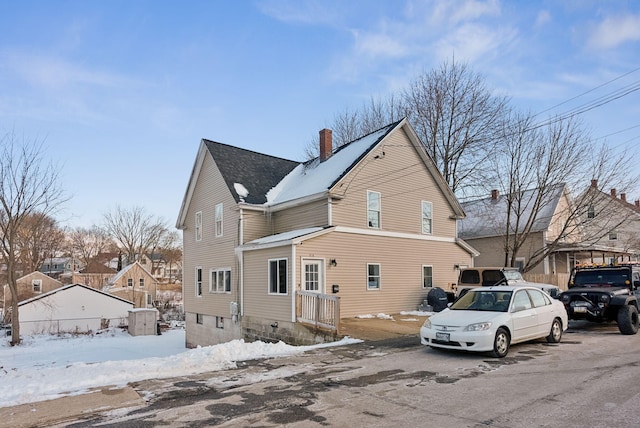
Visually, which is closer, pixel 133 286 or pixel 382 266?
pixel 382 266

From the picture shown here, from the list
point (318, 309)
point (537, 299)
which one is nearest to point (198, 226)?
point (318, 309)

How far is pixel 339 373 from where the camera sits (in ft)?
25.8

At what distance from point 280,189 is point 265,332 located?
24.6 ft

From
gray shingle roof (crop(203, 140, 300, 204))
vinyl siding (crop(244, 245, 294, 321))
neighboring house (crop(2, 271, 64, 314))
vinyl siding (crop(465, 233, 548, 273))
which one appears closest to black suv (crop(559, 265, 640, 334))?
vinyl siding (crop(244, 245, 294, 321))

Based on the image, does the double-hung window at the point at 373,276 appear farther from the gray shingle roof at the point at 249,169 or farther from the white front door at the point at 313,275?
the gray shingle roof at the point at 249,169

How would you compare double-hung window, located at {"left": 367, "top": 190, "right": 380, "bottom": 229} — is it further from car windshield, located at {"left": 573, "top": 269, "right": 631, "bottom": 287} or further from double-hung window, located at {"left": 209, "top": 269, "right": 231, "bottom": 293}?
car windshield, located at {"left": 573, "top": 269, "right": 631, "bottom": 287}

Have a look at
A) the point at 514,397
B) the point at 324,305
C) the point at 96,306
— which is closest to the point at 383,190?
the point at 324,305

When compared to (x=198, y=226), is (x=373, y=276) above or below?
below

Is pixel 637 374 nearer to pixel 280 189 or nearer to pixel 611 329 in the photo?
pixel 611 329

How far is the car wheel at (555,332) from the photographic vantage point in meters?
10.7

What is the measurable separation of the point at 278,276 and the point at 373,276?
14.2ft

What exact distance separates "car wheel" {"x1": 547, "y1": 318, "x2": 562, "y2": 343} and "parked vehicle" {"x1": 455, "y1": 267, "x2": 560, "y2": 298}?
294 inches

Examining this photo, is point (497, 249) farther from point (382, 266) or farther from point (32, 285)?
point (32, 285)

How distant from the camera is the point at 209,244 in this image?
74.1ft
